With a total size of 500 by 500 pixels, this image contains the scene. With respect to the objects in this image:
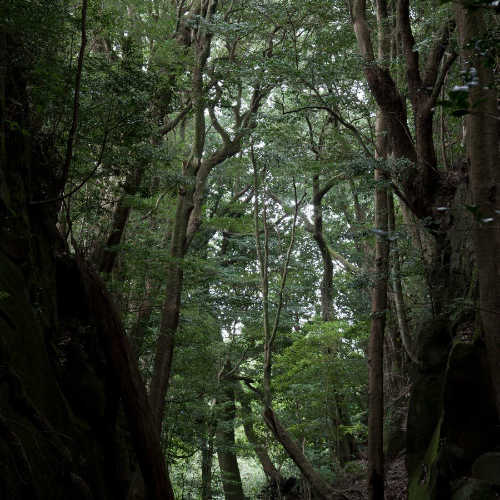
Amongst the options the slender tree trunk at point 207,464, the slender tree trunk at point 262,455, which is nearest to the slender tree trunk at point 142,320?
the slender tree trunk at point 207,464

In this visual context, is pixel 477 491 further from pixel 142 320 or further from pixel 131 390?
pixel 142 320

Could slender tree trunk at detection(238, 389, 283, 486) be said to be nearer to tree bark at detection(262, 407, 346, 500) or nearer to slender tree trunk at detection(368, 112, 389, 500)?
tree bark at detection(262, 407, 346, 500)

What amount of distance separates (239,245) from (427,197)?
32.6 feet

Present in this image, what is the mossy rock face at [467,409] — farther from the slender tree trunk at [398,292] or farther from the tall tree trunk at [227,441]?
the tall tree trunk at [227,441]

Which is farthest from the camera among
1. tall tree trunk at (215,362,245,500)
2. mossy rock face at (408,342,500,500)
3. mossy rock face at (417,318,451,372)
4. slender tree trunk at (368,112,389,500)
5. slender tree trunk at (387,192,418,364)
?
tall tree trunk at (215,362,245,500)

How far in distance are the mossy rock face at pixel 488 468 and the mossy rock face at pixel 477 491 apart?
71 millimetres

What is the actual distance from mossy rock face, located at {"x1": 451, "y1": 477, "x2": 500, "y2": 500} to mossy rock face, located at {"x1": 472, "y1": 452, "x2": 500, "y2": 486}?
2.8 inches

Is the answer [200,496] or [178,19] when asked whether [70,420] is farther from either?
[200,496]

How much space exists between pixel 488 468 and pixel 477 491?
31 cm

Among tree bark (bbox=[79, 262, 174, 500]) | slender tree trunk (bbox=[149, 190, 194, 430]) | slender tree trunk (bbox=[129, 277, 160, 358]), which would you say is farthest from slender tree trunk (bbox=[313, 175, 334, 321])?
tree bark (bbox=[79, 262, 174, 500])

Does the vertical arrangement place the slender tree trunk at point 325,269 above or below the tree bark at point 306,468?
above

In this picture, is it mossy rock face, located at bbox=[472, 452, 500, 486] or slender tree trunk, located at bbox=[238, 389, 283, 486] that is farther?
slender tree trunk, located at bbox=[238, 389, 283, 486]

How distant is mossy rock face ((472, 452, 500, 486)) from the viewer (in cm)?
515

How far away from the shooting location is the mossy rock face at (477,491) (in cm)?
495
